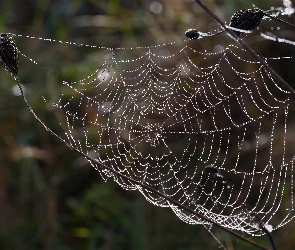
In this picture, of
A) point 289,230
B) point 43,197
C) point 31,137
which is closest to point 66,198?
point 43,197

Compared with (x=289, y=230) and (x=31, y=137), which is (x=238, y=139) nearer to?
(x=289, y=230)

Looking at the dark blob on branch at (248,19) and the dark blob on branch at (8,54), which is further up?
the dark blob on branch at (248,19)

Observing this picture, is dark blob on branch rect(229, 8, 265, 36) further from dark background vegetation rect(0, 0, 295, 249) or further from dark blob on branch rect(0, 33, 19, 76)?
dark background vegetation rect(0, 0, 295, 249)

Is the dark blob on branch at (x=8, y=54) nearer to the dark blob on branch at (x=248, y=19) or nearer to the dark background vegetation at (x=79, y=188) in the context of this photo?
the dark blob on branch at (x=248, y=19)

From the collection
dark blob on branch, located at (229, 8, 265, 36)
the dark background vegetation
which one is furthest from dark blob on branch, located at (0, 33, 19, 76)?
the dark background vegetation

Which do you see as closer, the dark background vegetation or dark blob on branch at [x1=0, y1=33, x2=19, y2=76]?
dark blob on branch at [x1=0, y1=33, x2=19, y2=76]

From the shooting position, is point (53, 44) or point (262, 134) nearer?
point (262, 134)

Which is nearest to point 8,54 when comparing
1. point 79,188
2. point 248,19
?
point 248,19

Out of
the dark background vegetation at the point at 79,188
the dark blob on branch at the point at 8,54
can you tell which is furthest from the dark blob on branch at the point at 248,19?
the dark background vegetation at the point at 79,188
